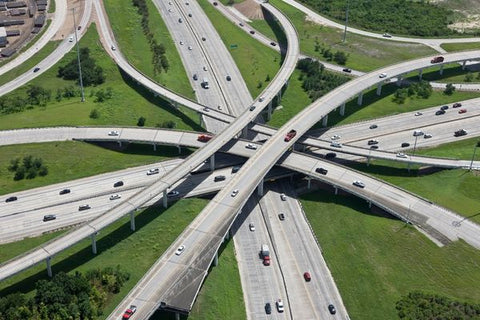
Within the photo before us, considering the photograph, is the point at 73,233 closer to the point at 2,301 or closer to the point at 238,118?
the point at 2,301

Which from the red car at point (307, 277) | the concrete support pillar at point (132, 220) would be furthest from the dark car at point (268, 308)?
the concrete support pillar at point (132, 220)

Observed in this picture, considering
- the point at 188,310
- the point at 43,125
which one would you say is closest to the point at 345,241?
the point at 188,310

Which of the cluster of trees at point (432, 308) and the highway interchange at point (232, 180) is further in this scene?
the highway interchange at point (232, 180)

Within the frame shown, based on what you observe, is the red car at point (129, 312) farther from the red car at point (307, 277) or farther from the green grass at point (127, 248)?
the red car at point (307, 277)

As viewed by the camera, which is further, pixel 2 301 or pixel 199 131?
pixel 199 131

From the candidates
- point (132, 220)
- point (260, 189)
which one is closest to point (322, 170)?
point (260, 189)

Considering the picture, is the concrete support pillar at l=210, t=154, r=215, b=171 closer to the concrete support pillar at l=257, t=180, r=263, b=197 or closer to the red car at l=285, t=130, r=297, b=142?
the concrete support pillar at l=257, t=180, r=263, b=197
